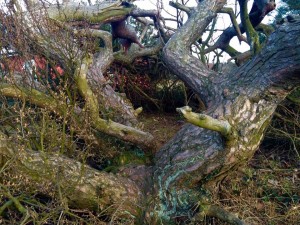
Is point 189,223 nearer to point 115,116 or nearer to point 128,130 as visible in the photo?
point 128,130

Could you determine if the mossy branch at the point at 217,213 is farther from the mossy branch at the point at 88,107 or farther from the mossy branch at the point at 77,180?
the mossy branch at the point at 88,107

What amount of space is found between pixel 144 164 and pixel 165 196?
0.63m

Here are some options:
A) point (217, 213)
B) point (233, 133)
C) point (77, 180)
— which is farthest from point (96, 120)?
point (217, 213)

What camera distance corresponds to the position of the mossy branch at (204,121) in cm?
274

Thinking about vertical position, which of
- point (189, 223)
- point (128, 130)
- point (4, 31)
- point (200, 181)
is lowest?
point (189, 223)

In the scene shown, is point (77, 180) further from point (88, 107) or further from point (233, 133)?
point (233, 133)

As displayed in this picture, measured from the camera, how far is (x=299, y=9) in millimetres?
6633

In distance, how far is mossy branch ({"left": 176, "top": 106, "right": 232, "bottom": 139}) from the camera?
2740 mm

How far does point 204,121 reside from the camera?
2.92m

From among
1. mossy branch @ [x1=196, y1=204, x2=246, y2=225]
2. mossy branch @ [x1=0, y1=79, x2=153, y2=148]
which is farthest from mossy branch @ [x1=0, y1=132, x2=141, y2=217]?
mossy branch @ [x1=196, y1=204, x2=246, y2=225]

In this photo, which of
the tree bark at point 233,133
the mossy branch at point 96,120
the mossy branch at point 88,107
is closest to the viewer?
the tree bark at point 233,133

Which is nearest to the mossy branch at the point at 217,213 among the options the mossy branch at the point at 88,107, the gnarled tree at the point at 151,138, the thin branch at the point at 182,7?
the gnarled tree at the point at 151,138

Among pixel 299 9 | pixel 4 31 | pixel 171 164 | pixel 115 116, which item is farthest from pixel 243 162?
pixel 299 9

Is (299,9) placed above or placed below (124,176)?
above
